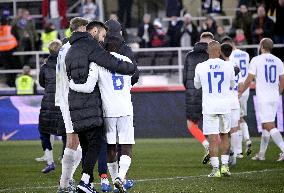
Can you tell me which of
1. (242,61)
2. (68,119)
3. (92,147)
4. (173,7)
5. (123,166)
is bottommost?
(123,166)

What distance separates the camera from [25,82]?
28344mm

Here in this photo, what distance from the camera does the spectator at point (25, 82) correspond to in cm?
2812

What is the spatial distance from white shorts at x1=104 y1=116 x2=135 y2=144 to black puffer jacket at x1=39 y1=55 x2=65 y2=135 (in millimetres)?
4179

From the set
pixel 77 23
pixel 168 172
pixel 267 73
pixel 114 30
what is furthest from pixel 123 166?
pixel 267 73

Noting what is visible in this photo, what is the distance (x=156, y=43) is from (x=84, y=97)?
1650cm

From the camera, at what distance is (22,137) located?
26.8m

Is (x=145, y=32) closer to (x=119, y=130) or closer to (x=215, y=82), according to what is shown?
(x=215, y=82)

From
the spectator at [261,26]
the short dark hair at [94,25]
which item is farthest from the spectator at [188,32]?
the short dark hair at [94,25]

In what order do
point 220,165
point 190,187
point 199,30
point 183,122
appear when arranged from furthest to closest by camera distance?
1. point 199,30
2. point 183,122
3. point 220,165
4. point 190,187

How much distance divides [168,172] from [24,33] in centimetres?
1393

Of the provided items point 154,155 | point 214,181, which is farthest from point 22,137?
point 214,181

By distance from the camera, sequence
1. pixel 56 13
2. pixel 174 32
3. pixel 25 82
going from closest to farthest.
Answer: pixel 25 82 → pixel 174 32 → pixel 56 13

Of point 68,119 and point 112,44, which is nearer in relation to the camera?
point 112,44

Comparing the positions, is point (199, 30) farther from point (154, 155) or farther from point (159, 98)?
point (154, 155)
